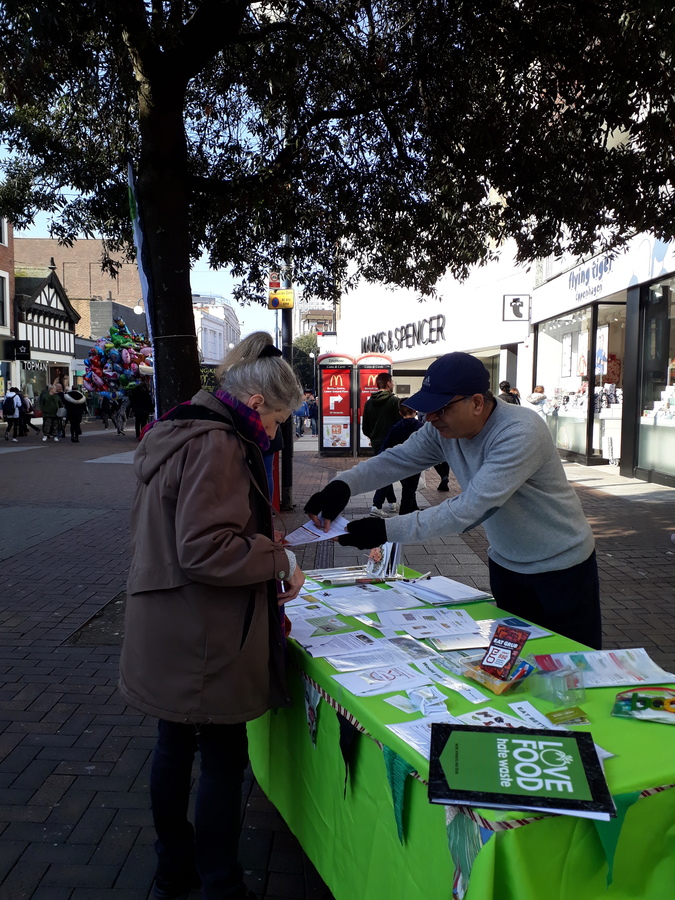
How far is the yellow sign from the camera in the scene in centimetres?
933

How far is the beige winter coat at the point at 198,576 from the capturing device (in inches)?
76.5

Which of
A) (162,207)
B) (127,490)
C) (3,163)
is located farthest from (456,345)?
(162,207)

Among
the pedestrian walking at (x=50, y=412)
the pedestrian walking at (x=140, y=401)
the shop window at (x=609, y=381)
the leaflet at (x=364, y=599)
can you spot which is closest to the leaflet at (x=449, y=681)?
the leaflet at (x=364, y=599)

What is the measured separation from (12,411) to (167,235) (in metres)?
20.0

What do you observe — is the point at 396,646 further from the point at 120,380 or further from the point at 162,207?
the point at 120,380

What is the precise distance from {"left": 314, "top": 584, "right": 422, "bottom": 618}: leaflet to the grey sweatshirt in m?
0.37

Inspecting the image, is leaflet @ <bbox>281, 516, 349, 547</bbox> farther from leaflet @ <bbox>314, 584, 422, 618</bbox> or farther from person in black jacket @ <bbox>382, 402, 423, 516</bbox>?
person in black jacket @ <bbox>382, 402, 423, 516</bbox>

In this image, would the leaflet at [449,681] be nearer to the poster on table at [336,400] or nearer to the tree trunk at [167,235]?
the tree trunk at [167,235]

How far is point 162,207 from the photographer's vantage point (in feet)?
15.5

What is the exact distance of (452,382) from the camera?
2.56 metres

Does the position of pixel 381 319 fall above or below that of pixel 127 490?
above

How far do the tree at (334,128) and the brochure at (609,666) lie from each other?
324 cm

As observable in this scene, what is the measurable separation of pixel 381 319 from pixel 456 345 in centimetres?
1048

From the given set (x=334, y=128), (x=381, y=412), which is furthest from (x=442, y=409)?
(x=381, y=412)
